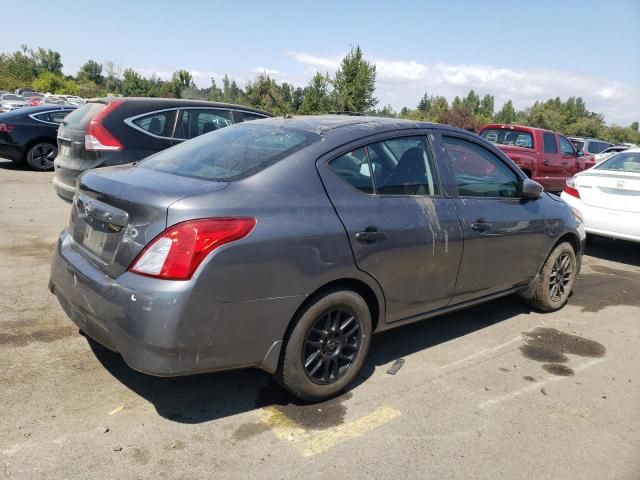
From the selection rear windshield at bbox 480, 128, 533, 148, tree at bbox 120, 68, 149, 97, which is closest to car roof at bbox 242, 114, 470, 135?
rear windshield at bbox 480, 128, 533, 148

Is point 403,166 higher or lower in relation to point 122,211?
higher

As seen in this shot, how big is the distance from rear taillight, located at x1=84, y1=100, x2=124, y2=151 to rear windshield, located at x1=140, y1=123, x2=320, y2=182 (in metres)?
2.97

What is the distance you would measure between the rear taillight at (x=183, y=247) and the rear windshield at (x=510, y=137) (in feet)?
36.3

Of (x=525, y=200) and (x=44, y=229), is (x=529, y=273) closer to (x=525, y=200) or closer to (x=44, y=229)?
(x=525, y=200)

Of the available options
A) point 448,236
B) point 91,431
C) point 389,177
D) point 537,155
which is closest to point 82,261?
point 91,431

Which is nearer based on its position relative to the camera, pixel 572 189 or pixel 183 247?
pixel 183 247

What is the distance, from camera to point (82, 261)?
10.2ft

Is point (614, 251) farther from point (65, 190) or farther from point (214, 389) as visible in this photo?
point (65, 190)

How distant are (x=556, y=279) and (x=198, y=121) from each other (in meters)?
4.91

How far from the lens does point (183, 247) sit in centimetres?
265

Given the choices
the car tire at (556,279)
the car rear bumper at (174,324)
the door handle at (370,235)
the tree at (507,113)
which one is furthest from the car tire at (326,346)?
the tree at (507,113)

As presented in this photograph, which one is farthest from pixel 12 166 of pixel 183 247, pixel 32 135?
pixel 183 247

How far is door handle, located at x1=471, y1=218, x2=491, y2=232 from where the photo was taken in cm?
402

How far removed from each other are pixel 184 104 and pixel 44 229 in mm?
2394
